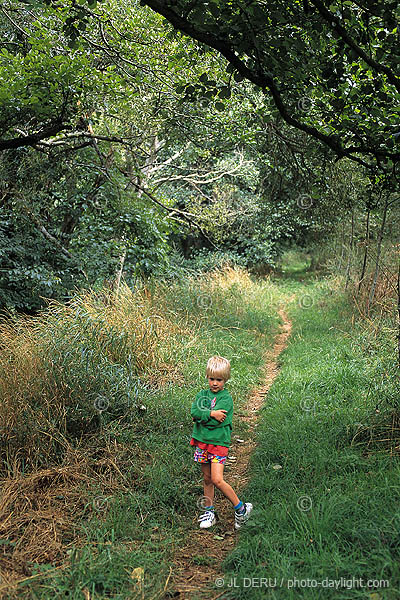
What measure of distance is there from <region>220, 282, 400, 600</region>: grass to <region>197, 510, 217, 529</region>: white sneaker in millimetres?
338

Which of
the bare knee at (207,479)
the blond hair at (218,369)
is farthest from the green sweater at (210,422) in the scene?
the bare knee at (207,479)

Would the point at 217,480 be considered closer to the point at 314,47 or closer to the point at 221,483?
the point at 221,483

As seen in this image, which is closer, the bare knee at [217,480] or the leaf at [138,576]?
the leaf at [138,576]

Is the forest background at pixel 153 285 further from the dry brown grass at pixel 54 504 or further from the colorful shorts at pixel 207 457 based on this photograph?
the colorful shorts at pixel 207 457

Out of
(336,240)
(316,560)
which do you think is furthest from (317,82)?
(336,240)

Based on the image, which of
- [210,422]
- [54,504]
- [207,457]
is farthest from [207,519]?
[54,504]

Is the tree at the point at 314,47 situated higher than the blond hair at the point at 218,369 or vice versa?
the tree at the point at 314,47

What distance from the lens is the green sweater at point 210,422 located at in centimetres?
382

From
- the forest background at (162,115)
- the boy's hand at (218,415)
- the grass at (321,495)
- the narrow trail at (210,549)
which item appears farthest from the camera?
the forest background at (162,115)

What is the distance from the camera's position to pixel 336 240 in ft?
48.3

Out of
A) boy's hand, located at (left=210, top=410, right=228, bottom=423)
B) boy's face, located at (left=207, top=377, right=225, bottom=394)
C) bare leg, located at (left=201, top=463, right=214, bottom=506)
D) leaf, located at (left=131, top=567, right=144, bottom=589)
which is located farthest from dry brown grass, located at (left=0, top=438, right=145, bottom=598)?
boy's face, located at (left=207, top=377, right=225, bottom=394)

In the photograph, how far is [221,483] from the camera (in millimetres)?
3738

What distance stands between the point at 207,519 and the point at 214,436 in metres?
0.60

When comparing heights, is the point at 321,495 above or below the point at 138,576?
above
